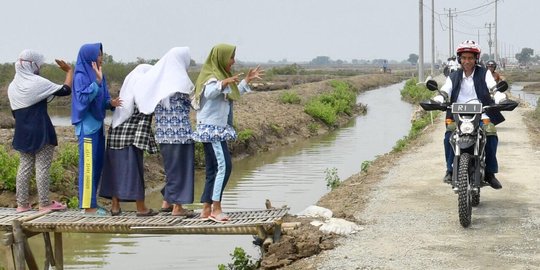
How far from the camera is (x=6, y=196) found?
1161 cm

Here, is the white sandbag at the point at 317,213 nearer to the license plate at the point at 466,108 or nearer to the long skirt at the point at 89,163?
the license plate at the point at 466,108

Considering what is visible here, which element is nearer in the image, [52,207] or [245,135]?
[52,207]

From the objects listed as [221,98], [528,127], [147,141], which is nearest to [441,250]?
[221,98]

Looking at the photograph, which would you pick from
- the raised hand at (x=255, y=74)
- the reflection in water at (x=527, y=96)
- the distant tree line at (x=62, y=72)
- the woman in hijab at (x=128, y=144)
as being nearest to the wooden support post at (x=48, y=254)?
the woman in hijab at (x=128, y=144)

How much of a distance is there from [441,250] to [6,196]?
7.36 meters

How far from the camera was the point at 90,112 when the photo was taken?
7.33m

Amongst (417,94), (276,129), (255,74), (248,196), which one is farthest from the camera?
(417,94)

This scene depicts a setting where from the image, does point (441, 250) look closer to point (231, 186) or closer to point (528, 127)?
point (231, 186)

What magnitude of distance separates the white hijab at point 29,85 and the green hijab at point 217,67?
1.55 m

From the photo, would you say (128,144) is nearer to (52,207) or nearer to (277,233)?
(52,207)

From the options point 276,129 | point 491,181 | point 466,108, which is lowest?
point 276,129

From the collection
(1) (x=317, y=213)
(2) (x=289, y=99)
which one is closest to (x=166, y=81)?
(1) (x=317, y=213)

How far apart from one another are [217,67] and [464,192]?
8.27 ft

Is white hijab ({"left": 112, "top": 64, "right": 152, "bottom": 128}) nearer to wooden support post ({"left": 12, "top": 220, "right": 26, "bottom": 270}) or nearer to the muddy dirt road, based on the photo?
wooden support post ({"left": 12, "top": 220, "right": 26, "bottom": 270})
